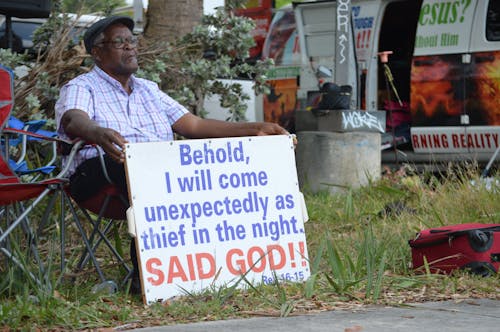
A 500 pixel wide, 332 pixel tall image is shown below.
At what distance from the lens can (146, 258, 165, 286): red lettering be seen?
14.9ft

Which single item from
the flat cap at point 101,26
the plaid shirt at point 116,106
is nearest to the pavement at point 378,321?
the plaid shirt at point 116,106

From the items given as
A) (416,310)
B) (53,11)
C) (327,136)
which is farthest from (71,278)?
(327,136)

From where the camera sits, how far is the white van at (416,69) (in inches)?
383

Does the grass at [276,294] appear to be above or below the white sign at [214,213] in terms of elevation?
below

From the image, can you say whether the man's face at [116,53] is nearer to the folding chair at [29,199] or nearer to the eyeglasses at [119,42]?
the eyeglasses at [119,42]

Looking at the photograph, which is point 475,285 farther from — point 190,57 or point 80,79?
point 190,57

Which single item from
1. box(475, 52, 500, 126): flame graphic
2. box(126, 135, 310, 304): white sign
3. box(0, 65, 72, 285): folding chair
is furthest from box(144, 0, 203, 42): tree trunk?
box(475, 52, 500, 126): flame graphic

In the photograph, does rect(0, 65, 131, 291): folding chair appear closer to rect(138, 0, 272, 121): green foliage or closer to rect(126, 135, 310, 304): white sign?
rect(126, 135, 310, 304): white sign

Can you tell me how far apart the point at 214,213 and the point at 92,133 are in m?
0.65

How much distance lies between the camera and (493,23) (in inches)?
383

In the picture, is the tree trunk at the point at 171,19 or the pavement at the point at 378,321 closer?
the pavement at the point at 378,321

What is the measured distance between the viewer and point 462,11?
9.89m

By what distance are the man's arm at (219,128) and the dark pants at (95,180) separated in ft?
2.13

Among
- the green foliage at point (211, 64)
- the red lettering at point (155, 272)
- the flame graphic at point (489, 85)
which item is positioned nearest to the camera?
the red lettering at point (155, 272)
